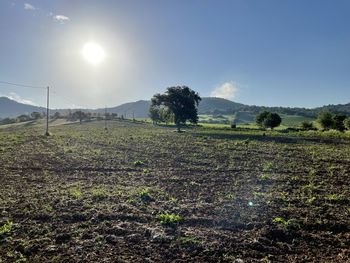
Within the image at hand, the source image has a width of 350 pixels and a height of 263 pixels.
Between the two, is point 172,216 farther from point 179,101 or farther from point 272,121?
point 272,121

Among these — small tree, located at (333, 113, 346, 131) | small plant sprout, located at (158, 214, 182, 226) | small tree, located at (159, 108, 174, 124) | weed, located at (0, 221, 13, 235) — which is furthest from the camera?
small tree, located at (333, 113, 346, 131)

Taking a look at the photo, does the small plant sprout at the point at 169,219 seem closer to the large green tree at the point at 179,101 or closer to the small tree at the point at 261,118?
the large green tree at the point at 179,101

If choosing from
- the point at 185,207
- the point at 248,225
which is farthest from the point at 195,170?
the point at 248,225

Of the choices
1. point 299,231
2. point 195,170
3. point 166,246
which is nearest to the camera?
point 166,246

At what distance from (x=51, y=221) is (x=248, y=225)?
24.1 ft

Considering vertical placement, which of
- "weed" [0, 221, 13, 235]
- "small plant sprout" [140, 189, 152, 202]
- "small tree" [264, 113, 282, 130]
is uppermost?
"small tree" [264, 113, 282, 130]

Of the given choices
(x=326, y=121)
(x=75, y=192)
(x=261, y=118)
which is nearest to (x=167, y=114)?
(x=261, y=118)

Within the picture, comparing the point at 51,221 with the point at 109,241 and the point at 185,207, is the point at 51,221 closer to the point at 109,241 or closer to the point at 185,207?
the point at 109,241

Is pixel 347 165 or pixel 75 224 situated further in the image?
pixel 347 165

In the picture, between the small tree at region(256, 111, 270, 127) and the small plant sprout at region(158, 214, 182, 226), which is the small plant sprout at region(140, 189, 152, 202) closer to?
the small plant sprout at region(158, 214, 182, 226)

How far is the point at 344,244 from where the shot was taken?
10773 millimetres

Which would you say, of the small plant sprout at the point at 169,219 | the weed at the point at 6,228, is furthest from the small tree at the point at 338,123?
the weed at the point at 6,228

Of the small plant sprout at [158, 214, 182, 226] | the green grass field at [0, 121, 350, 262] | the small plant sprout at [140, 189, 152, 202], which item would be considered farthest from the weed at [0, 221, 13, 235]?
the small plant sprout at [140, 189, 152, 202]

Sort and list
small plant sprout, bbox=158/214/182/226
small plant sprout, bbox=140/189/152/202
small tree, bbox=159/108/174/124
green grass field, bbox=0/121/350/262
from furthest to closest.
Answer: small tree, bbox=159/108/174/124, small plant sprout, bbox=140/189/152/202, small plant sprout, bbox=158/214/182/226, green grass field, bbox=0/121/350/262
